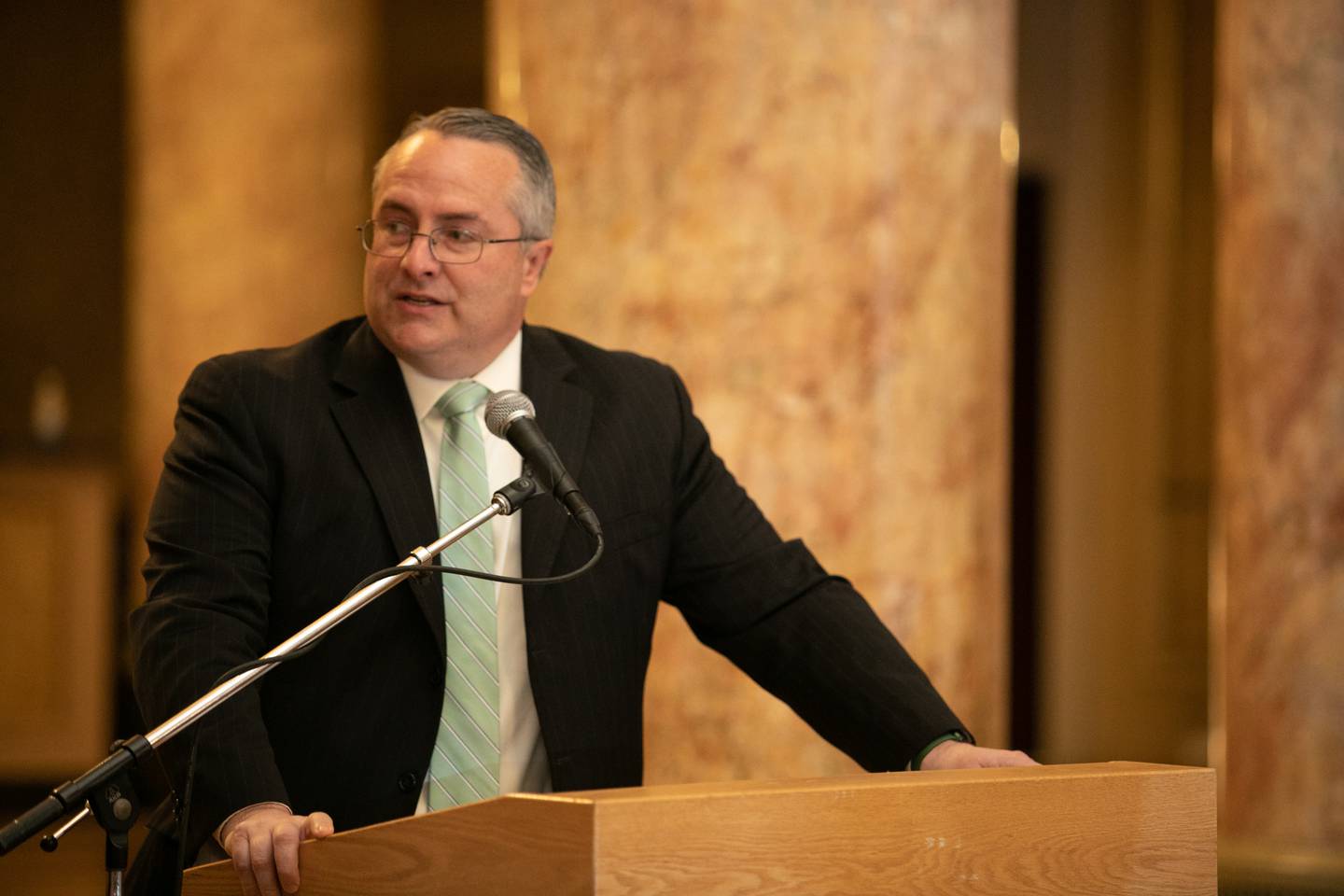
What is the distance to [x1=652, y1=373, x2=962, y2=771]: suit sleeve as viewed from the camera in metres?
2.64

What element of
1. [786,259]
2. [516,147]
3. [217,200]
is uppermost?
[217,200]

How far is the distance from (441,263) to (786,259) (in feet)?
4.15

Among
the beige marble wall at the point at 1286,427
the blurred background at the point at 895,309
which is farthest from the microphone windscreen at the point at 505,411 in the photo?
the beige marble wall at the point at 1286,427

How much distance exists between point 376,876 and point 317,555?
0.87 meters

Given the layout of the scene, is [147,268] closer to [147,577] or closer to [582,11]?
[582,11]

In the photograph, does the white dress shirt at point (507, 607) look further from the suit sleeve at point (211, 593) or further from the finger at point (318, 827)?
the finger at point (318, 827)

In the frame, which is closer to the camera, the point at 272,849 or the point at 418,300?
the point at 272,849

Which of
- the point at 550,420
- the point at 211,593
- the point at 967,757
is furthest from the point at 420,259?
the point at 967,757

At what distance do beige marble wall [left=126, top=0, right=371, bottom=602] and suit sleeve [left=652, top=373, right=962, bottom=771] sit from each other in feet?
10.1

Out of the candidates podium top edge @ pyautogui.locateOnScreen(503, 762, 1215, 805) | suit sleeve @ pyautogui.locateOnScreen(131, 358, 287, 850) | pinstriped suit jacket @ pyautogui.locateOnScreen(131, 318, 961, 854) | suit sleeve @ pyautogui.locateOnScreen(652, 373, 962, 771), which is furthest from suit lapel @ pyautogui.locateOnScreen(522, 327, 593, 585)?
podium top edge @ pyautogui.locateOnScreen(503, 762, 1215, 805)

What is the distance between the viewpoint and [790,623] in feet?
9.26

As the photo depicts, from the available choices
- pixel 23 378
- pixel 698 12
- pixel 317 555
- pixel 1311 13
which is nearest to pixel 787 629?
pixel 317 555

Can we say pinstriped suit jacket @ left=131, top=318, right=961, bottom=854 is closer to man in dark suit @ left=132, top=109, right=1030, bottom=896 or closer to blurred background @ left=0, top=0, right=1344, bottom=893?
man in dark suit @ left=132, top=109, right=1030, bottom=896

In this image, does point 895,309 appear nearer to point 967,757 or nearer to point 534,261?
point 534,261
